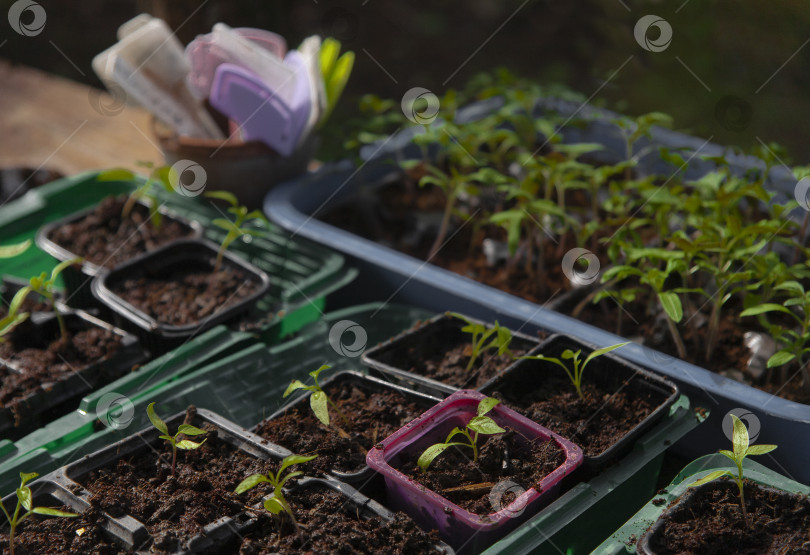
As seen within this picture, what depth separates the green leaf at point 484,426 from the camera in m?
1.14

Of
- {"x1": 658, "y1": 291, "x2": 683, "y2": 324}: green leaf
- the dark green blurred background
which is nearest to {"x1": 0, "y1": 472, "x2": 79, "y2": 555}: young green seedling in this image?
{"x1": 658, "y1": 291, "x2": 683, "y2": 324}: green leaf

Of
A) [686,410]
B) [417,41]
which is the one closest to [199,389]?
[686,410]

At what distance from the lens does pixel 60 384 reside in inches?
56.1

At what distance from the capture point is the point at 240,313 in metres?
1.62

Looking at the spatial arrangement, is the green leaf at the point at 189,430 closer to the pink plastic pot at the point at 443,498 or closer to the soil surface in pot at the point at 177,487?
the soil surface in pot at the point at 177,487

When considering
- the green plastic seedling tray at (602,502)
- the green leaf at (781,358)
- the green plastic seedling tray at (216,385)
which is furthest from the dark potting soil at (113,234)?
the green leaf at (781,358)

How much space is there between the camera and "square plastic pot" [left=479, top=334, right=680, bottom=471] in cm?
126

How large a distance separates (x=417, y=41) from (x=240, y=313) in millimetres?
2980

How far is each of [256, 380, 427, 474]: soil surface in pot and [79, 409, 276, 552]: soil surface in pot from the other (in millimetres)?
65

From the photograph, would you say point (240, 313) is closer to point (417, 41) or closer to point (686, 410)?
point (686, 410)

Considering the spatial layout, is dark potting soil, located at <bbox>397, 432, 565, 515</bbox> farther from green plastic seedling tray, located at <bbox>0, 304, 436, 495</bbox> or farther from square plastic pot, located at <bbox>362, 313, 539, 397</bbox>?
green plastic seedling tray, located at <bbox>0, 304, 436, 495</bbox>

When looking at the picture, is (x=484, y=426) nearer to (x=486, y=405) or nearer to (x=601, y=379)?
(x=486, y=405)

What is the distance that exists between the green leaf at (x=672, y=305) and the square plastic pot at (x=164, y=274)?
75 cm

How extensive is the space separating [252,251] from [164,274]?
0.69 feet
